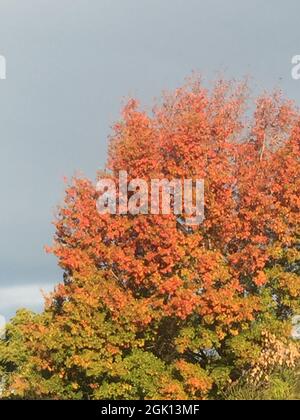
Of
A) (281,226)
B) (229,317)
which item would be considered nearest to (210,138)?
(281,226)

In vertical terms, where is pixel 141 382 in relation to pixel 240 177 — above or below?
below

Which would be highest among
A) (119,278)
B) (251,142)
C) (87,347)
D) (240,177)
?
(251,142)

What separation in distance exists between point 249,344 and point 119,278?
629cm

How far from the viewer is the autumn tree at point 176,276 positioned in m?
36.7

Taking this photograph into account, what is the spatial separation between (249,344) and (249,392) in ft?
10.7

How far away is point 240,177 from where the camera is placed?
39406 millimetres

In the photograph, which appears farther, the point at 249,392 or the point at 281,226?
the point at 281,226

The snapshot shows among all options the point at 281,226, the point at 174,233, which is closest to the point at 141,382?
the point at 174,233

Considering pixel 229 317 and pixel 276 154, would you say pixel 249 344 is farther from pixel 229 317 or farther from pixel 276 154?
pixel 276 154

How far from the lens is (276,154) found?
40500mm

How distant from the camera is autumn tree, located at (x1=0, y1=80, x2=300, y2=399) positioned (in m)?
36.7

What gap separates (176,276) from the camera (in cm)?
3588
